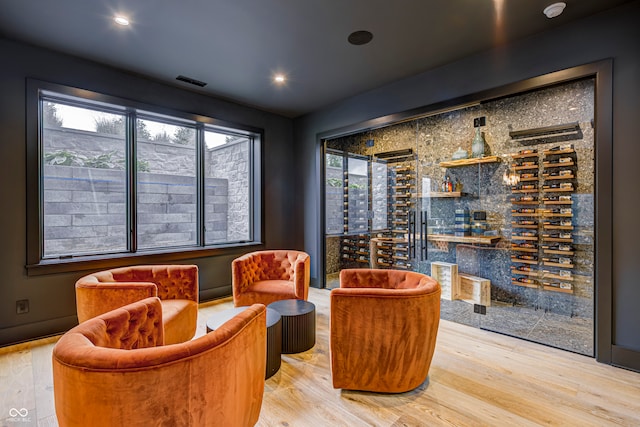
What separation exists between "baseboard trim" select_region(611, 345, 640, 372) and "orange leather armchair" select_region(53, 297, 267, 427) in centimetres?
289

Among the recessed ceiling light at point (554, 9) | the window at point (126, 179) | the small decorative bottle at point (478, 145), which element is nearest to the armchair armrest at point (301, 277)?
the window at point (126, 179)

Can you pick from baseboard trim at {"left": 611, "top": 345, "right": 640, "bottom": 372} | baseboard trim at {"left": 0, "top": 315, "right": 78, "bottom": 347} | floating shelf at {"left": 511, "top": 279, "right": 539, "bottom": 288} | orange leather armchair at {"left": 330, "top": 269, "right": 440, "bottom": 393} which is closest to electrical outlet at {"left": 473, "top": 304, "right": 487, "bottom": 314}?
floating shelf at {"left": 511, "top": 279, "right": 539, "bottom": 288}

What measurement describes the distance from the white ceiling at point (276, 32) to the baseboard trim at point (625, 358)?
2697 millimetres

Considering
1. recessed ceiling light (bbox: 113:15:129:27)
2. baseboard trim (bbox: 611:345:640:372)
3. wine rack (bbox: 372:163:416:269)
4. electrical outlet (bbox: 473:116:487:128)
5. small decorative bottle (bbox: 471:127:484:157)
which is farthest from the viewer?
wine rack (bbox: 372:163:416:269)

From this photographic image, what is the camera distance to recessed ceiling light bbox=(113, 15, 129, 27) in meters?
2.50

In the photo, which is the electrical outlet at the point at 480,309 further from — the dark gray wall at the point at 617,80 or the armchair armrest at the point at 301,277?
the armchair armrest at the point at 301,277

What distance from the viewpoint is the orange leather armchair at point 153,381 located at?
3.53 ft

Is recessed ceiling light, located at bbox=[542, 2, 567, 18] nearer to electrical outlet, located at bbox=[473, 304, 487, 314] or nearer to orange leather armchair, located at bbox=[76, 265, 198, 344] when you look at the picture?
electrical outlet, located at bbox=[473, 304, 487, 314]

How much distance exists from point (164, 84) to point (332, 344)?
3.65 m

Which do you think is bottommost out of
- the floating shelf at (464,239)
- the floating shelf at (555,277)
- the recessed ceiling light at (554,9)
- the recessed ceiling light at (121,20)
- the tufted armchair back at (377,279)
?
the floating shelf at (555,277)

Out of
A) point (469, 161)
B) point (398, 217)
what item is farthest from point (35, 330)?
point (469, 161)

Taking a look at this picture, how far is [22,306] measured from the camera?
292 cm

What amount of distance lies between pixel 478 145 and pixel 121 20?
12.5 ft

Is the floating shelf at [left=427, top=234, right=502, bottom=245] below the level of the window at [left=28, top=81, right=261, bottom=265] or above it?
below
